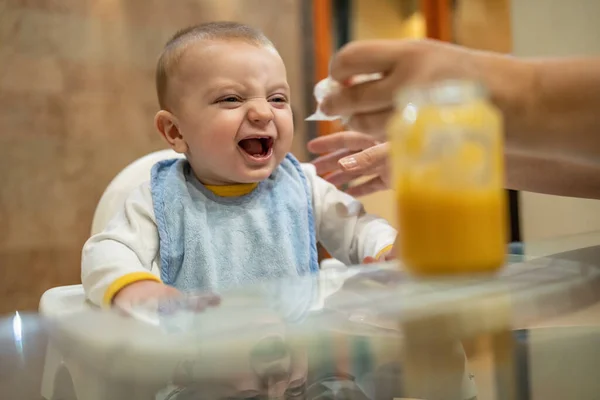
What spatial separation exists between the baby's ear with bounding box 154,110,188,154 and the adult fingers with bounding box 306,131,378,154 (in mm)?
244

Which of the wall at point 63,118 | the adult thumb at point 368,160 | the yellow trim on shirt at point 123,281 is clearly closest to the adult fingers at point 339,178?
the adult thumb at point 368,160

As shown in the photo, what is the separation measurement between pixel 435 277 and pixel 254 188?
2.12 ft

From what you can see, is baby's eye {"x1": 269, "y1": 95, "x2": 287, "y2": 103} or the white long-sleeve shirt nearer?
the white long-sleeve shirt

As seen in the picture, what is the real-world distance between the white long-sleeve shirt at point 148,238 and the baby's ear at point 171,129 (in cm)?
9

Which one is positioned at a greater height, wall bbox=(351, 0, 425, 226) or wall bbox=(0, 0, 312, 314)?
wall bbox=(351, 0, 425, 226)

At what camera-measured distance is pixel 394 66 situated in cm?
46

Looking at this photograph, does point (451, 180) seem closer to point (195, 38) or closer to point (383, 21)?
point (195, 38)

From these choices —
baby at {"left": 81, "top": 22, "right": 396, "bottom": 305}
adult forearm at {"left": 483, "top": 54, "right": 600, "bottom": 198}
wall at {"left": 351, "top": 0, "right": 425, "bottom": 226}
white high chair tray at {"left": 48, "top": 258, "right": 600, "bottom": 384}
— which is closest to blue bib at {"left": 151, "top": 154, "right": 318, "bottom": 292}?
baby at {"left": 81, "top": 22, "right": 396, "bottom": 305}

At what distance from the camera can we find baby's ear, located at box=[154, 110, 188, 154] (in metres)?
1.02

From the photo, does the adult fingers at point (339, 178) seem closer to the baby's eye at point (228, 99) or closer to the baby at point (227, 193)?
the baby at point (227, 193)

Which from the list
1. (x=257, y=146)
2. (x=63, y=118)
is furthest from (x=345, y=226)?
(x=63, y=118)

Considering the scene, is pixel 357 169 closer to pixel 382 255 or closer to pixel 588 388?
pixel 382 255

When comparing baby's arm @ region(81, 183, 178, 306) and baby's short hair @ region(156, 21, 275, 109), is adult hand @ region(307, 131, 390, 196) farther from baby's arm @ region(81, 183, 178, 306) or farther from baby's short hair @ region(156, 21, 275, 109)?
baby's arm @ region(81, 183, 178, 306)

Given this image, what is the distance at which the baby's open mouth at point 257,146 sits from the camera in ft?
3.18
